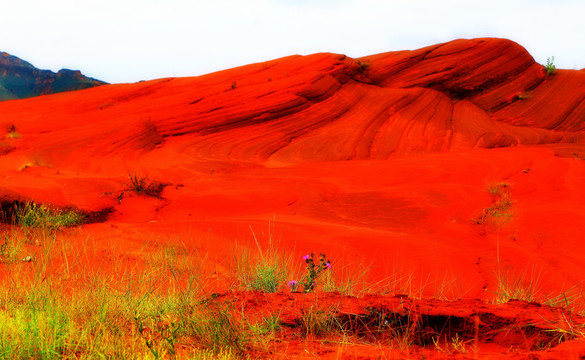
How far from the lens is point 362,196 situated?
9.64 m

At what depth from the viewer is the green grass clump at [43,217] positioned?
5.88 metres

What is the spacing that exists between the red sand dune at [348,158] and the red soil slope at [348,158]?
0.05m

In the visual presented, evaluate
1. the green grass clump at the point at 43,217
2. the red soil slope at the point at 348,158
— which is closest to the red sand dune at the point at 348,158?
the red soil slope at the point at 348,158

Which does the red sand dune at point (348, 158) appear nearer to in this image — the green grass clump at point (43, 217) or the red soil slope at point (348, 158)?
the red soil slope at point (348, 158)

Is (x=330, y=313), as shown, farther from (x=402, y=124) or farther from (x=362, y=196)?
(x=402, y=124)

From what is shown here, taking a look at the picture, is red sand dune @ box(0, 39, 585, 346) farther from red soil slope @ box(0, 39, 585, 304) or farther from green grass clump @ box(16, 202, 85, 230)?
green grass clump @ box(16, 202, 85, 230)

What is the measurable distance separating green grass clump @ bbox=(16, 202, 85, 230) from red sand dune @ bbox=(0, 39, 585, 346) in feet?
0.94

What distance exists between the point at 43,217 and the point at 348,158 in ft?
32.5

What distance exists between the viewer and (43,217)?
618 centimetres

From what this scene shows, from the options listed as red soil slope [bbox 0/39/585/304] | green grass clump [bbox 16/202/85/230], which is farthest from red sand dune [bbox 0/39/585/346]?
green grass clump [bbox 16/202/85/230]

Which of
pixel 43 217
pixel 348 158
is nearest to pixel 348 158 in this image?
pixel 348 158

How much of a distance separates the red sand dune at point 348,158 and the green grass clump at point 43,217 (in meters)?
0.29

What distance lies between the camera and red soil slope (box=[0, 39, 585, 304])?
6.30 m

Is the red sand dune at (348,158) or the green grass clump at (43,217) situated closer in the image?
the green grass clump at (43,217)
